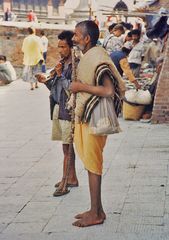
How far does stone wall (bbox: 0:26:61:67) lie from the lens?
79.2ft

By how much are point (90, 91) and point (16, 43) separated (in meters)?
20.1

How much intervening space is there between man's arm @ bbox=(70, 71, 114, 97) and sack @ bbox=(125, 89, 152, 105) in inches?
221

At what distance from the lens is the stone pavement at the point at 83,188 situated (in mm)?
4762

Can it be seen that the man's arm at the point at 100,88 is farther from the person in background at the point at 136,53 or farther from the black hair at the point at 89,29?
the person in background at the point at 136,53

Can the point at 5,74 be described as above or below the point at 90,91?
below

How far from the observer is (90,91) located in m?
4.66

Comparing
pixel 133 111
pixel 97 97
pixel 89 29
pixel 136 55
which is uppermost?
pixel 89 29

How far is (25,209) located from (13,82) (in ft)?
41.9

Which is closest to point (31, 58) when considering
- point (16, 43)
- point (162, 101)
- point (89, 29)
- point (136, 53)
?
point (136, 53)

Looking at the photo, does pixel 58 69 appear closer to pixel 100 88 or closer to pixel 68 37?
pixel 68 37

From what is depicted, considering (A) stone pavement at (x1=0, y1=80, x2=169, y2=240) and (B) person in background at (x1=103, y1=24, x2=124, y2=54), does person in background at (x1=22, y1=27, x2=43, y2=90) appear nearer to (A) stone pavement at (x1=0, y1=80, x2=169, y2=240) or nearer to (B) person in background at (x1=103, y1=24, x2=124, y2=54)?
(B) person in background at (x1=103, y1=24, x2=124, y2=54)

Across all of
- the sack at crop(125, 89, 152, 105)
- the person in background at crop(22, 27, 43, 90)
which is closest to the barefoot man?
the sack at crop(125, 89, 152, 105)

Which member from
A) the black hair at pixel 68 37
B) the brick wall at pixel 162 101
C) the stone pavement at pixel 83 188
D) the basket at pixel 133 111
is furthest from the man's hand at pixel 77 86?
the basket at pixel 133 111

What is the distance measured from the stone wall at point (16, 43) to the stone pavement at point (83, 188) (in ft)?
47.2
